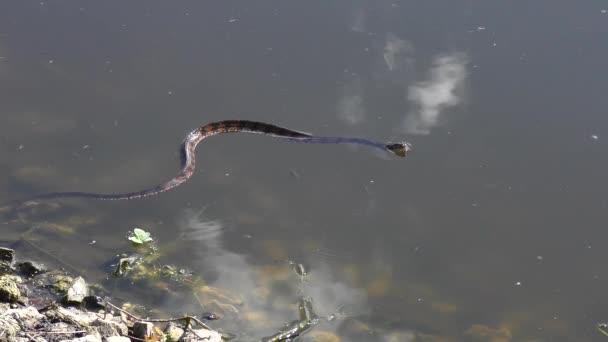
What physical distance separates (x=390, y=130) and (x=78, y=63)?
397 cm

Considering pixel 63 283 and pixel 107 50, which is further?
pixel 107 50

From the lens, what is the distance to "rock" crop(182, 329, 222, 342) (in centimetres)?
481

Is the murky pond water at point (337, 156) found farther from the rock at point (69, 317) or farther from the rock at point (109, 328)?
the rock at point (109, 328)

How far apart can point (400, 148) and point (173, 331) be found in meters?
3.50

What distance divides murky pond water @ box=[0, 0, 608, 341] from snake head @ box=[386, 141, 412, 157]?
5.4 inches

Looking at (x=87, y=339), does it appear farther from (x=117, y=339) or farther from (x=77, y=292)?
(x=77, y=292)

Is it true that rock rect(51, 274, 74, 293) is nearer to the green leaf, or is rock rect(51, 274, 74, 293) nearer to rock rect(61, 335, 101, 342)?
the green leaf

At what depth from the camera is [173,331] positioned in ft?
16.2

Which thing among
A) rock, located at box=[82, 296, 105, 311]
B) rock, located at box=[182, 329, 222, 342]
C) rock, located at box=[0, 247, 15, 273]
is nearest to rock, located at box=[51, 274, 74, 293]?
rock, located at box=[82, 296, 105, 311]

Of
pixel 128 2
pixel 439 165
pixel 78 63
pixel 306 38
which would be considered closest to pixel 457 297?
pixel 439 165

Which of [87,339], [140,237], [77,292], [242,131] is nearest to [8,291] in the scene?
[77,292]

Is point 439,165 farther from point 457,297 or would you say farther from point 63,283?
point 63,283

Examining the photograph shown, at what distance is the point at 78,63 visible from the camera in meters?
8.90

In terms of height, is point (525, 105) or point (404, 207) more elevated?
point (525, 105)
